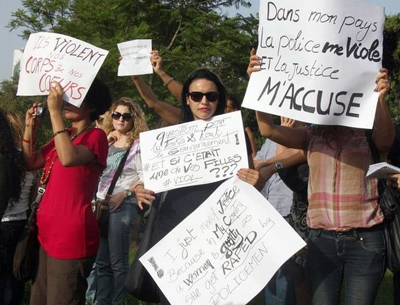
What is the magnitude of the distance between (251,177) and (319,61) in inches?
25.6

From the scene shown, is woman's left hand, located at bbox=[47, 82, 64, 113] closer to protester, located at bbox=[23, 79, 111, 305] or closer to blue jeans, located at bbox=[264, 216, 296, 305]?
protester, located at bbox=[23, 79, 111, 305]

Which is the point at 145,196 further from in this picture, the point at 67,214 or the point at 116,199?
the point at 116,199

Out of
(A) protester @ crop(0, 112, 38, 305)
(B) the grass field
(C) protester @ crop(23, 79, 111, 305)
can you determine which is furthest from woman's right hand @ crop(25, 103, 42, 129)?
(B) the grass field

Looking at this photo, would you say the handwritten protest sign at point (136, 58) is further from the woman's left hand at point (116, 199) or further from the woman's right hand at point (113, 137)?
the woman's left hand at point (116, 199)

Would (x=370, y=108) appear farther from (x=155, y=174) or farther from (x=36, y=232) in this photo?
(x=36, y=232)

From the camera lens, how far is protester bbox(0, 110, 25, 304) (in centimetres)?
374

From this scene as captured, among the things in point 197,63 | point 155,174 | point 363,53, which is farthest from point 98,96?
point 197,63

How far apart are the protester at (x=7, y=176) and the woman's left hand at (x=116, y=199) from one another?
3.18ft

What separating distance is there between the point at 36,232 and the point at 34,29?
38.0 feet

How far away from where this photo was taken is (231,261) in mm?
2963

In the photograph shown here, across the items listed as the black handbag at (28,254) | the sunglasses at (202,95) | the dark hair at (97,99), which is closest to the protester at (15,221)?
the black handbag at (28,254)


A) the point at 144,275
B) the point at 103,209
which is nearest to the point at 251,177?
the point at 144,275

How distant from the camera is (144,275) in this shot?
3.22m

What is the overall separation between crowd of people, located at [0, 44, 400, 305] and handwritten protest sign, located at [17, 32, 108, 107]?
0.31 ft
